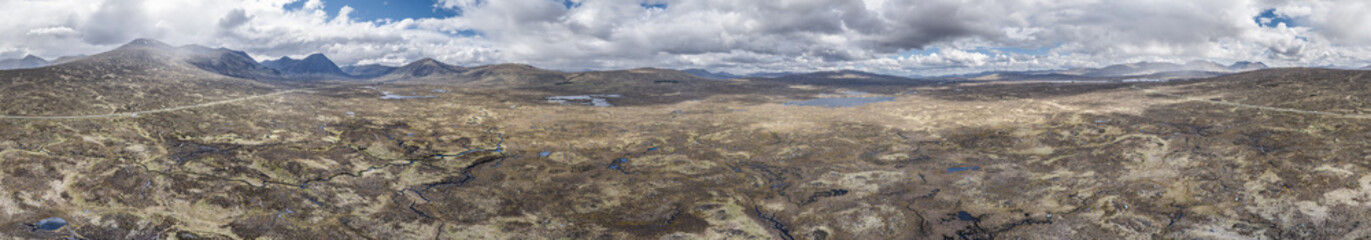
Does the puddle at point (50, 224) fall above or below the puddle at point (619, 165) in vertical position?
above

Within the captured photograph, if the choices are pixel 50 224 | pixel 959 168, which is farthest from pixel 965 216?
pixel 50 224

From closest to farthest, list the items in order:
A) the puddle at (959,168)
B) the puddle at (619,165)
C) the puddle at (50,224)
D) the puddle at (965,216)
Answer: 1. the puddle at (50,224)
2. the puddle at (965,216)
3. the puddle at (959,168)
4. the puddle at (619,165)

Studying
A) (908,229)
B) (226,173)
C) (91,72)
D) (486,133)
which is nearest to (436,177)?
(226,173)

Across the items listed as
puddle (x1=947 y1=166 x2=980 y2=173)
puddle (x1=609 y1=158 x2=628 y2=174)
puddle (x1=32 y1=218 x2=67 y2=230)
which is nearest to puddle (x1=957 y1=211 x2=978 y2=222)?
puddle (x1=947 y1=166 x2=980 y2=173)

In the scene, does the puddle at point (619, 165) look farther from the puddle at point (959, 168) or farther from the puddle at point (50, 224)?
the puddle at point (50, 224)

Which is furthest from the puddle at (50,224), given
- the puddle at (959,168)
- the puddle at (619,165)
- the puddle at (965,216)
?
the puddle at (959,168)

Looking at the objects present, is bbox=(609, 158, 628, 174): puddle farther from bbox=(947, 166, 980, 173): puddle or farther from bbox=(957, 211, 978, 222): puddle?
bbox=(947, 166, 980, 173): puddle

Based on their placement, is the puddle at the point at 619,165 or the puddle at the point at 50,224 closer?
the puddle at the point at 50,224

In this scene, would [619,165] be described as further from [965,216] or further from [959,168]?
[959,168]

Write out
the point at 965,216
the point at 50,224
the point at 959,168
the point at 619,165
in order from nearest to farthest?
1. the point at 50,224
2. the point at 965,216
3. the point at 959,168
4. the point at 619,165

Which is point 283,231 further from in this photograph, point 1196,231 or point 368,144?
point 1196,231
